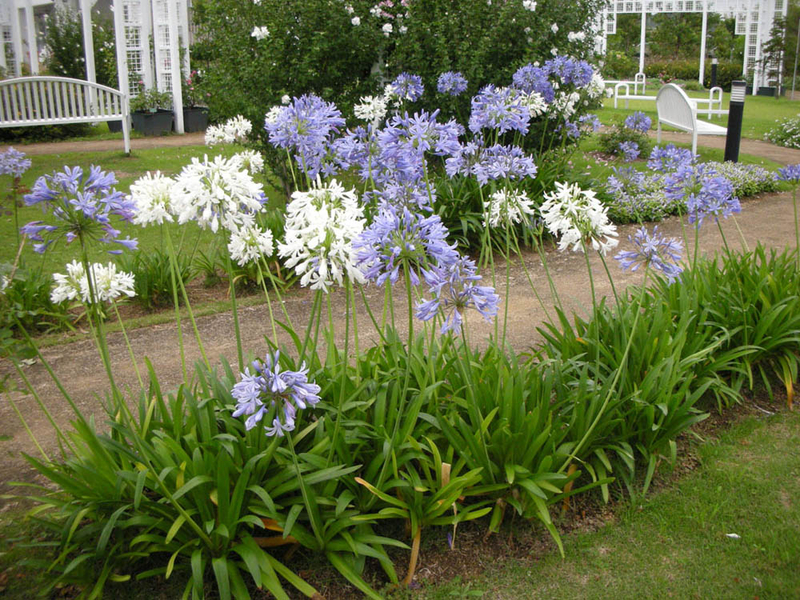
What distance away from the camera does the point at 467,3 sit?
25.6 feet

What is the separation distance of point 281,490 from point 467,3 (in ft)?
21.3

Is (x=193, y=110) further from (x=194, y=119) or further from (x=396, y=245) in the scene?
(x=396, y=245)

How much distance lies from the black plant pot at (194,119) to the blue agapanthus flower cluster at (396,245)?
13.8 meters

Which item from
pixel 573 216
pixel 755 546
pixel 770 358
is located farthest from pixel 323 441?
pixel 770 358

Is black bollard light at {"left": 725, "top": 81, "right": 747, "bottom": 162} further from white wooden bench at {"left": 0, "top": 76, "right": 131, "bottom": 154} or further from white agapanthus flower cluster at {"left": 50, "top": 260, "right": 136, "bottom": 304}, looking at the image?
white agapanthus flower cluster at {"left": 50, "top": 260, "right": 136, "bottom": 304}

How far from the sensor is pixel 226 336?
199 inches

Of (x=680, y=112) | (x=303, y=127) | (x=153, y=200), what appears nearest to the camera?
(x=153, y=200)

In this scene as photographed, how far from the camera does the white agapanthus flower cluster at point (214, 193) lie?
8.05ft

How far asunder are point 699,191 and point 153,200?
2.68 m

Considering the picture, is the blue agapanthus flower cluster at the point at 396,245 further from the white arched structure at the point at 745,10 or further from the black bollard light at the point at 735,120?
the white arched structure at the point at 745,10

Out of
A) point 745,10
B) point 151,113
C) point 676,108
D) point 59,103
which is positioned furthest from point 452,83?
point 745,10

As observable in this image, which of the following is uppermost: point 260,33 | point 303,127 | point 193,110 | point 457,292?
point 260,33

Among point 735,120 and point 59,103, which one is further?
point 59,103

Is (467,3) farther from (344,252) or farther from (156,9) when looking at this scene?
(156,9)
